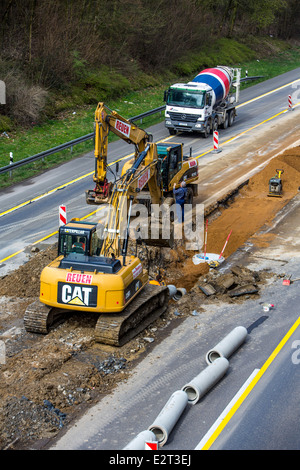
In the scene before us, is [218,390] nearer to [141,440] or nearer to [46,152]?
[141,440]

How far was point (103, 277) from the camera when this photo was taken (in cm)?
1343

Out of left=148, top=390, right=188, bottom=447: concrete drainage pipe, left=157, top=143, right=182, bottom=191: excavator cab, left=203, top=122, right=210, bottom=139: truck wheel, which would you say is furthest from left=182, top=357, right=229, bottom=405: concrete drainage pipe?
left=203, top=122, right=210, bottom=139: truck wheel

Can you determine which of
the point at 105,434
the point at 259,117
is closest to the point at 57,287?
the point at 105,434

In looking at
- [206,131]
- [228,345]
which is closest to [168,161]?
[228,345]

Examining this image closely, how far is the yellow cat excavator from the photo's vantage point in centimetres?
1350

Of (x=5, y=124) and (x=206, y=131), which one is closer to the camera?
(x=5, y=124)

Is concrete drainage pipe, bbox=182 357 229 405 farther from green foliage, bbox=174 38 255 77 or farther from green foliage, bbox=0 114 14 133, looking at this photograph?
green foliage, bbox=174 38 255 77

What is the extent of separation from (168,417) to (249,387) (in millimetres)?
2262

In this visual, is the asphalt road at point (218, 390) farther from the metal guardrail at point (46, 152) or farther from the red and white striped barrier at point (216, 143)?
the red and white striped barrier at point (216, 143)

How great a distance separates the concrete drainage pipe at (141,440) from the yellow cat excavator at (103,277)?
3.65m

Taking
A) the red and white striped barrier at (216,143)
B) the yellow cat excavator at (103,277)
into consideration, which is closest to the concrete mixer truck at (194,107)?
the red and white striped barrier at (216,143)

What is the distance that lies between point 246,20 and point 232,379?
57300 mm

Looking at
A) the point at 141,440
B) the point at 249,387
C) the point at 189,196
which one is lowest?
the point at 189,196
